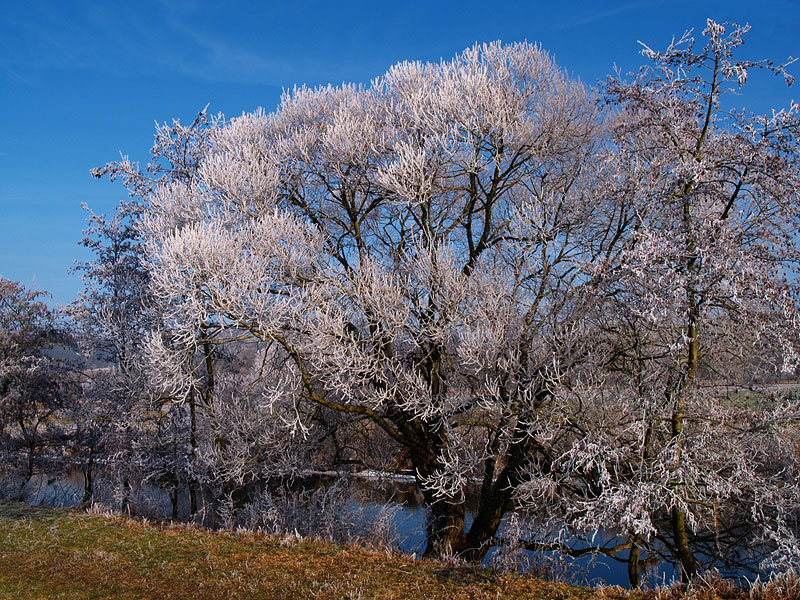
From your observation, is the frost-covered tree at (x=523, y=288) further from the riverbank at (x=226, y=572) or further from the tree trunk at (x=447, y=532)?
the riverbank at (x=226, y=572)

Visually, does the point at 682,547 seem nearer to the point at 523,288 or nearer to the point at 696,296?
the point at 696,296

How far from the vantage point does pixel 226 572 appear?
6.39m

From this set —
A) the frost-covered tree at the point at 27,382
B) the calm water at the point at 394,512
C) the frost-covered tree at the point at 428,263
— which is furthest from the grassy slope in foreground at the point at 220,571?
the frost-covered tree at the point at 27,382

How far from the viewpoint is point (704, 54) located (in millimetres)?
6539

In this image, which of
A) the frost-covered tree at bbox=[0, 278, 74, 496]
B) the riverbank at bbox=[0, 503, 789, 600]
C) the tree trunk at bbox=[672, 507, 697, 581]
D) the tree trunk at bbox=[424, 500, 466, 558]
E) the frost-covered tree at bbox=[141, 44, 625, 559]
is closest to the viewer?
the riverbank at bbox=[0, 503, 789, 600]

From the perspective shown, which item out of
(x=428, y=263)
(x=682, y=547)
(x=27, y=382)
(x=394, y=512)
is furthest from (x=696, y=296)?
(x=27, y=382)

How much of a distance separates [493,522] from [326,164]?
7.57 meters

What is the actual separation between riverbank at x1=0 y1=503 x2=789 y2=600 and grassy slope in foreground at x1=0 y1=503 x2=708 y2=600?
0.04 ft

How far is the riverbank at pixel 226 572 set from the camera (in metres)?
5.51

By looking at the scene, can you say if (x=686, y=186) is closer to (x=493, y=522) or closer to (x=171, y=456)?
(x=493, y=522)

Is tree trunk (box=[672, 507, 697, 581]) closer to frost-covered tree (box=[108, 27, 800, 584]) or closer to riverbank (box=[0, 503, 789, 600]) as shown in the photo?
frost-covered tree (box=[108, 27, 800, 584])

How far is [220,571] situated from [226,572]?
109 mm

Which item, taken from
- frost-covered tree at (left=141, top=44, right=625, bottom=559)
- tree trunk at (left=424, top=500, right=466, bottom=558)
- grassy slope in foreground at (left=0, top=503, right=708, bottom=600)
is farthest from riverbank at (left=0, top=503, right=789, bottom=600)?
tree trunk at (left=424, top=500, right=466, bottom=558)

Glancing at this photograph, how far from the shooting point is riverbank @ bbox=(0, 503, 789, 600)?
18.1 ft
